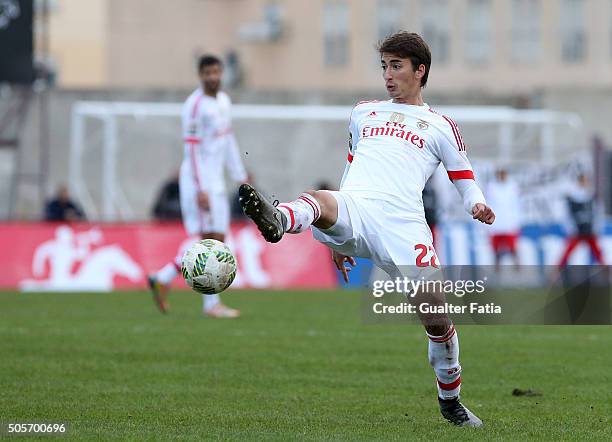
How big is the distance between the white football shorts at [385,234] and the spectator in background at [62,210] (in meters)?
15.5

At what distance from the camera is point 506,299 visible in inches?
700

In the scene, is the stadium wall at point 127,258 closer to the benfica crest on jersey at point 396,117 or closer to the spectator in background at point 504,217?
the spectator in background at point 504,217

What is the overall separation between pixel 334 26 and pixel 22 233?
4508 cm

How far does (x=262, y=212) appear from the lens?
683 centimetres

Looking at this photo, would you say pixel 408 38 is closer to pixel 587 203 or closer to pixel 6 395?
pixel 6 395

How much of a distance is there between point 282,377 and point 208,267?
2.44 meters

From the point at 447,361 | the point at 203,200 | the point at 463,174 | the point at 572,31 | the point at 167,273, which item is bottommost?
the point at 572,31

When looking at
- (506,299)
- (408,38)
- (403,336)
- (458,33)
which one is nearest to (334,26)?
(458,33)

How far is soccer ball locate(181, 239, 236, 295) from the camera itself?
7.26 metres

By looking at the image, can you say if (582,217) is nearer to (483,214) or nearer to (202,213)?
(202,213)

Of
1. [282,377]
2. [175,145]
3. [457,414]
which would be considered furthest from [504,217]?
[457,414]

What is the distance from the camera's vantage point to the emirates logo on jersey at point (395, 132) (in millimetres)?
7727

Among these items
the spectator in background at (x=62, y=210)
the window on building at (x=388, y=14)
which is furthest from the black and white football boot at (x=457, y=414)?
the window on building at (x=388, y=14)

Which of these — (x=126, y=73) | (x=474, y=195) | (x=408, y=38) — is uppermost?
(x=408, y=38)
